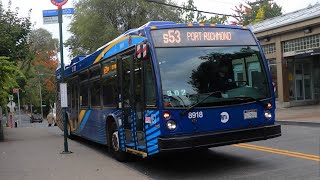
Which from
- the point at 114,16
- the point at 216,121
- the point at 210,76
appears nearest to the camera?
the point at 216,121

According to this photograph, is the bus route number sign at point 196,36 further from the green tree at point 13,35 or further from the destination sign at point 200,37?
the green tree at point 13,35

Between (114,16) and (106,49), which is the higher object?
(114,16)

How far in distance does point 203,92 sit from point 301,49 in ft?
68.5

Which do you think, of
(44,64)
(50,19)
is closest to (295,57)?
→ (50,19)

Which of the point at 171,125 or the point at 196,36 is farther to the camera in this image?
the point at 196,36

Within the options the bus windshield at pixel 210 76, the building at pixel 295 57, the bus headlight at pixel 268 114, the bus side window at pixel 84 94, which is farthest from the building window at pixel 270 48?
the bus headlight at pixel 268 114

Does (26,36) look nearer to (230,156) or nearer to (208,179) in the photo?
(230,156)

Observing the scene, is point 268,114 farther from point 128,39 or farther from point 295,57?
point 295,57

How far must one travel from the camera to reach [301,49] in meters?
27.4

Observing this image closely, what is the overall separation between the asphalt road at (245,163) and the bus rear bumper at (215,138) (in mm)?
644

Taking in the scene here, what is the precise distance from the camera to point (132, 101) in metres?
9.34

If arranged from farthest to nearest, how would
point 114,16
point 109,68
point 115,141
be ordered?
point 114,16
point 109,68
point 115,141

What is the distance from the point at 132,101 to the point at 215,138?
210cm

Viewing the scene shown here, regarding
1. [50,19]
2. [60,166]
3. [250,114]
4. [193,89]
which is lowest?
[60,166]
